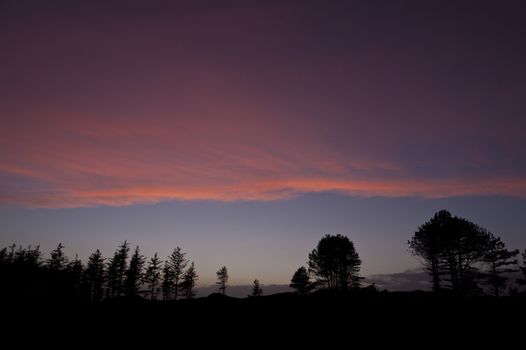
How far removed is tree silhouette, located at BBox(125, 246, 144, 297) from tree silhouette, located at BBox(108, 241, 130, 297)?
1.37 m

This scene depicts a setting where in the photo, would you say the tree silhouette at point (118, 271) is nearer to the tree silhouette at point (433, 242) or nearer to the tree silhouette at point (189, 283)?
the tree silhouette at point (189, 283)

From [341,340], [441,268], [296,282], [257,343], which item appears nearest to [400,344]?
[341,340]

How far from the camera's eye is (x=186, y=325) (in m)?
17.5

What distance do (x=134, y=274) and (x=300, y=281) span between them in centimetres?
3841

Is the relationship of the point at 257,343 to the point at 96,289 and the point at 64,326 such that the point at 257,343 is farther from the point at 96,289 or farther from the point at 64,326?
the point at 96,289

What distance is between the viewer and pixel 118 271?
76.9 metres

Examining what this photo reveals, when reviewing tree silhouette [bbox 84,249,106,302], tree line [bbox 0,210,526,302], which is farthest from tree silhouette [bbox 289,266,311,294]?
tree silhouette [bbox 84,249,106,302]

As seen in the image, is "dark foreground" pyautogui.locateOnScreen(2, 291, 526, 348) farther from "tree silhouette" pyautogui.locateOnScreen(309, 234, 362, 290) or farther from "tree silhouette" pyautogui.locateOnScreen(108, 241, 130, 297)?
"tree silhouette" pyautogui.locateOnScreen(108, 241, 130, 297)

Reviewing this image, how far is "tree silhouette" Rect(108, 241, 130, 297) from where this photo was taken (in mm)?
76438

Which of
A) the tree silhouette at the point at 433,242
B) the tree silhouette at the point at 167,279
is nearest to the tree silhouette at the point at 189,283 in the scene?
the tree silhouette at the point at 167,279

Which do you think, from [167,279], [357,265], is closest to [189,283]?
[167,279]

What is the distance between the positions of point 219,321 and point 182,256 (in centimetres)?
6966

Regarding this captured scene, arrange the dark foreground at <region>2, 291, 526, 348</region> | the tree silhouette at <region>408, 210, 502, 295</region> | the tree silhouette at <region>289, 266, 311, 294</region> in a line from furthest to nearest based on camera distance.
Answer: the tree silhouette at <region>289, 266, 311, 294</region>, the tree silhouette at <region>408, 210, 502, 295</region>, the dark foreground at <region>2, 291, 526, 348</region>

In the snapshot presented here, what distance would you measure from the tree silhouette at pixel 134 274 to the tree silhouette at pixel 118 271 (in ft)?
4.51
